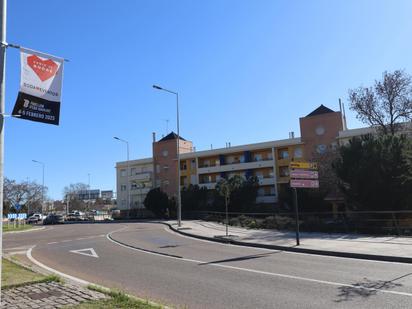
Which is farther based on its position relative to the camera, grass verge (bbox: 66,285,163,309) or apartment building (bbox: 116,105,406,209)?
apartment building (bbox: 116,105,406,209)

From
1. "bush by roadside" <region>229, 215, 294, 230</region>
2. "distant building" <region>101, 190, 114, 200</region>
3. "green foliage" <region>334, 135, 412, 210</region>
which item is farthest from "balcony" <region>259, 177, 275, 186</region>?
"distant building" <region>101, 190, 114, 200</region>

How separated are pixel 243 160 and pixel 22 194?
6267cm

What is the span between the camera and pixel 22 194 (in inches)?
4114

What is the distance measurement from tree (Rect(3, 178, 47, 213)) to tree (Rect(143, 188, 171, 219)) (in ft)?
152

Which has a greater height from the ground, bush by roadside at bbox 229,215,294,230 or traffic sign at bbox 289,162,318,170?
traffic sign at bbox 289,162,318,170

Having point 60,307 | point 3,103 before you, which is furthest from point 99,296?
point 3,103

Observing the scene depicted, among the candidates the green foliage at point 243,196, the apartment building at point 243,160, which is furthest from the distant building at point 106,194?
the green foliage at point 243,196

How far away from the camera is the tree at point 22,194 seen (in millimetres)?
98688

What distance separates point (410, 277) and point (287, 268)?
10.5ft

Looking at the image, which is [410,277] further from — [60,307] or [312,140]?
[312,140]

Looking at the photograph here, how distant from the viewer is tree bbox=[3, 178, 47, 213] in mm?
98688

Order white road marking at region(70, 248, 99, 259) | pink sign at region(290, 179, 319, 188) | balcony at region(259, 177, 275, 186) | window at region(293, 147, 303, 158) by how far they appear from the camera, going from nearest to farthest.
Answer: white road marking at region(70, 248, 99, 259) < pink sign at region(290, 179, 319, 188) < window at region(293, 147, 303, 158) < balcony at region(259, 177, 275, 186)

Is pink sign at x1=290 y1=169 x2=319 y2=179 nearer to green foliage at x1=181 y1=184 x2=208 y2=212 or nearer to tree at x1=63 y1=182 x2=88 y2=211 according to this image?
green foliage at x1=181 y1=184 x2=208 y2=212

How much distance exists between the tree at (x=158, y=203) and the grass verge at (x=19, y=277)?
4911cm
